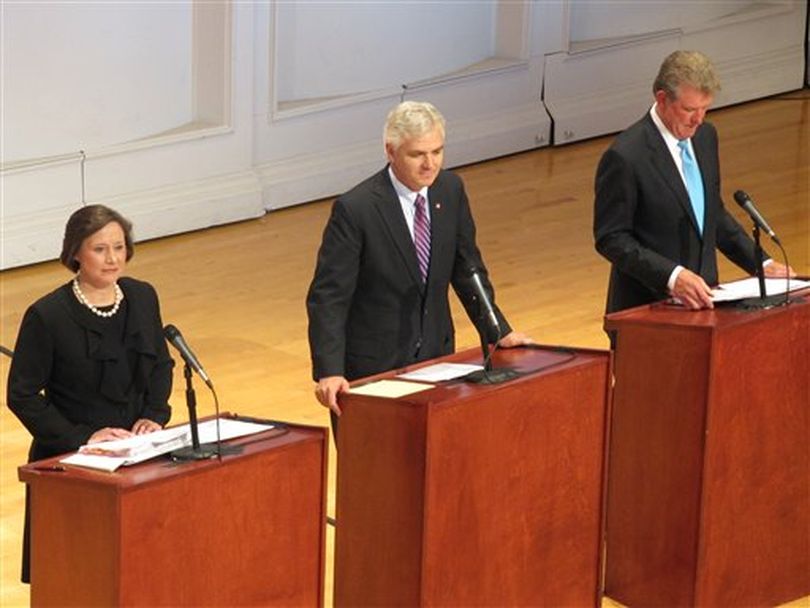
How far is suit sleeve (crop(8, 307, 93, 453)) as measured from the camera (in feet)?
16.1

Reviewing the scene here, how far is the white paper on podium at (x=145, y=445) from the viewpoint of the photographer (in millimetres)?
4328

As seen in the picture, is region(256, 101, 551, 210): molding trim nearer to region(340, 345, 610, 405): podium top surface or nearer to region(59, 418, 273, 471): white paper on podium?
region(340, 345, 610, 405): podium top surface

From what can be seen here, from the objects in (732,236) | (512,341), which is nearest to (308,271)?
(732,236)

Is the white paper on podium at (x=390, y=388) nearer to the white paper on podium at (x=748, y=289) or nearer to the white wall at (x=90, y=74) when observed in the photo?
the white paper on podium at (x=748, y=289)

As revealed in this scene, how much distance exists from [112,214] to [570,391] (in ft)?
4.10

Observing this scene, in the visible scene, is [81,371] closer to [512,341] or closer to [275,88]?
[512,341]

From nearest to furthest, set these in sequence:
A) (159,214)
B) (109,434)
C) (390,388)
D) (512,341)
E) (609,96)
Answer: (109,434) < (390,388) < (512,341) < (159,214) < (609,96)

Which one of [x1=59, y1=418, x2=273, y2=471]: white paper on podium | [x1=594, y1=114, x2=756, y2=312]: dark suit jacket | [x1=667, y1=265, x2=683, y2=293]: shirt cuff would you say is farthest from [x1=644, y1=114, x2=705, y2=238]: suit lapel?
[x1=59, y1=418, x2=273, y2=471]: white paper on podium

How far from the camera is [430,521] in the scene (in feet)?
15.7

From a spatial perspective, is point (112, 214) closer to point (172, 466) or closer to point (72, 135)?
point (172, 466)

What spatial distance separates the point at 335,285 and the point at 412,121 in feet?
1.63

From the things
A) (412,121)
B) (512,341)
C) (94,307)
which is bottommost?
(512,341)

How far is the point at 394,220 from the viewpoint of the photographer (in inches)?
207

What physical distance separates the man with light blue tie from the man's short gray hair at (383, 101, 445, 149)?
85 cm
